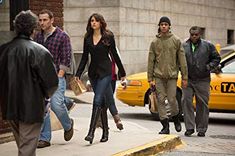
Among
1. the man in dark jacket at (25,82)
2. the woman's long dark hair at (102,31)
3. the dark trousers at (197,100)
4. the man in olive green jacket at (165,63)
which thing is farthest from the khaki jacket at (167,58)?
the man in dark jacket at (25,82)

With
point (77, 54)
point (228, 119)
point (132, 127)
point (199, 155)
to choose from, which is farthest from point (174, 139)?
point (77, 54)

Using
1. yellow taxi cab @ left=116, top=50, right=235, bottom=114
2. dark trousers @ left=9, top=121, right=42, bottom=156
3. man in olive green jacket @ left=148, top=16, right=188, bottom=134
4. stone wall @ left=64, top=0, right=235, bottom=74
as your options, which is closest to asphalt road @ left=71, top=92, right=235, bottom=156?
yellow taxi cab @ left=116, top=50, right=235, bottom=114

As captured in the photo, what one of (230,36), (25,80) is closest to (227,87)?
(25,80)

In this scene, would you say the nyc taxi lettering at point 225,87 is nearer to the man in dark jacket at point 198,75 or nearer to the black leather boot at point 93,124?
the man in dark jacket at point 198,75

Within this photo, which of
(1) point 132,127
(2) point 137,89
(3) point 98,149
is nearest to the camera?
(3) point 98,149

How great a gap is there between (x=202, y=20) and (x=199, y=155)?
20.0 metres

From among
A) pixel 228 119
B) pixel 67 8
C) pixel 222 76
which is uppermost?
pixel 67 8

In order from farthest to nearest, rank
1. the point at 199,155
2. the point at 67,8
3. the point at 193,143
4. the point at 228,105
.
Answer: the point at 67,8, the point at 228,105, the point at 193,143, the point at 199,155

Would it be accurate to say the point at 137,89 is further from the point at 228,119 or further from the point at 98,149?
the point at 98,149

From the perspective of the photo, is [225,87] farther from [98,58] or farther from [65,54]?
[65,54]

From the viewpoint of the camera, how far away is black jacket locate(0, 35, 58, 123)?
544 cm

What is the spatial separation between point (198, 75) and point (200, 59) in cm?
28

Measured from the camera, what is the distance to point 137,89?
40.7ft

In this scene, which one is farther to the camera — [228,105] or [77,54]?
[77,54]
